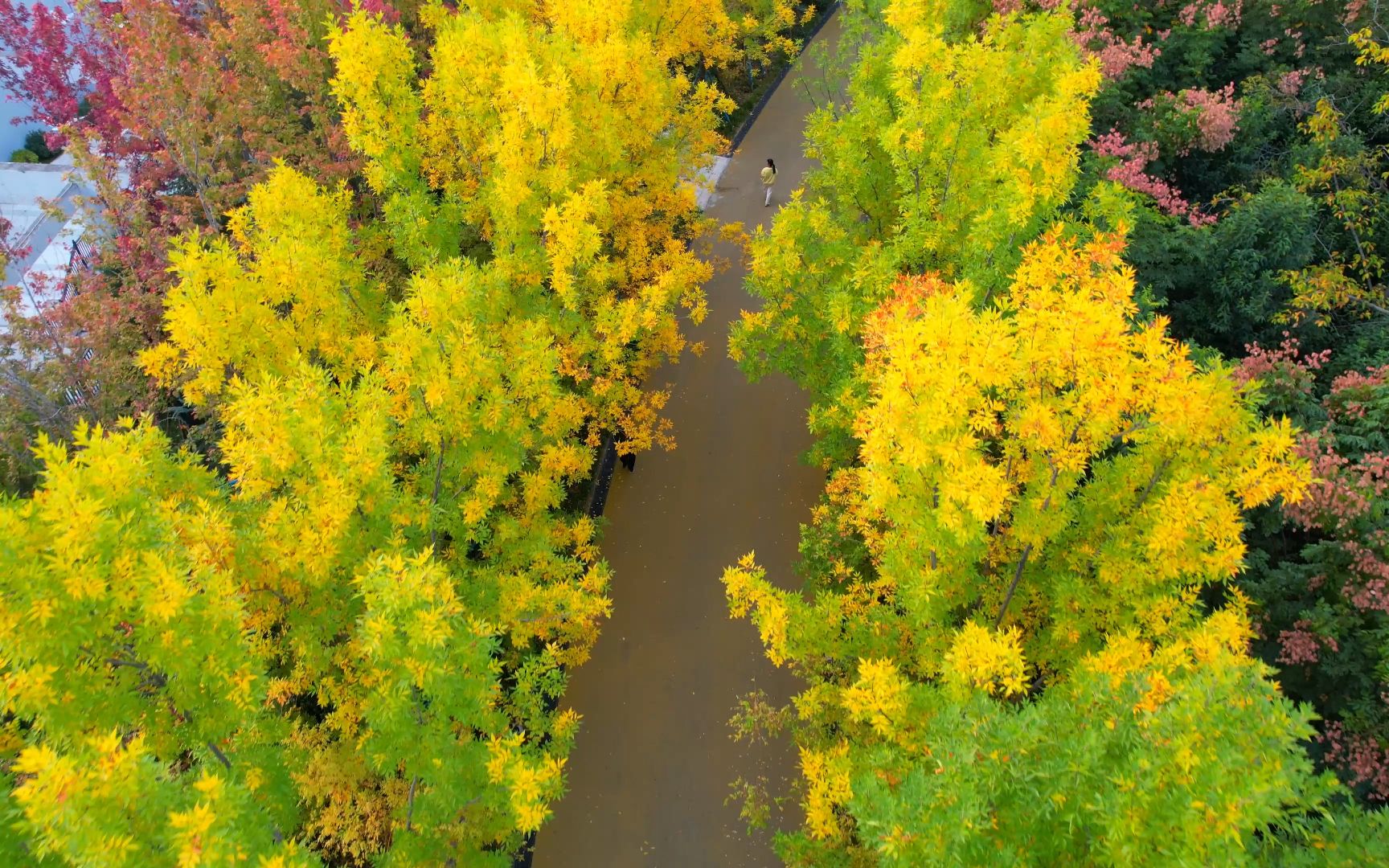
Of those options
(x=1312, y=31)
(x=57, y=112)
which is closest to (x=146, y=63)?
(x=57, y=112)

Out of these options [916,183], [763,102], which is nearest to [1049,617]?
[916,183]

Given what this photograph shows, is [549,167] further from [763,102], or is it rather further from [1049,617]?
[763,102]

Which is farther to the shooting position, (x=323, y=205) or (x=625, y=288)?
(x=625, y=288)

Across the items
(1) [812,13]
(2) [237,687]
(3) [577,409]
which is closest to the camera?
(2) [237,687]

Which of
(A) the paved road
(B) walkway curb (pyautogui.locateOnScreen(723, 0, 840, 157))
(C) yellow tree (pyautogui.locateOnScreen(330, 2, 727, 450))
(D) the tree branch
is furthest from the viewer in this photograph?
(B) walkway curb (pyautogui.locateOnScreen(723, 0, 840, 157))

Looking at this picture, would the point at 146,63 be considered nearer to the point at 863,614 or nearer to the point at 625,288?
the point at 625,288

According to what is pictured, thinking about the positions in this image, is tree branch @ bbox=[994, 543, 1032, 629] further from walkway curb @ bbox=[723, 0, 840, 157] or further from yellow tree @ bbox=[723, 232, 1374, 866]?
walkway curb @ bbox=[723, 0, 840, 157]

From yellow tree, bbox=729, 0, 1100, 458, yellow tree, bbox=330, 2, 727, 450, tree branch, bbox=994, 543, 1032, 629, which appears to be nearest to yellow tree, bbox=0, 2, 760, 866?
yellow tree, bbox=330, 2, 727, 450

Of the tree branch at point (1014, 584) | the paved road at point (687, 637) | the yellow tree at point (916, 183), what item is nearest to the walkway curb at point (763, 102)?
the paved road at point (687, 637)

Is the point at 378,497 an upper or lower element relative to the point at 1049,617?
lower
